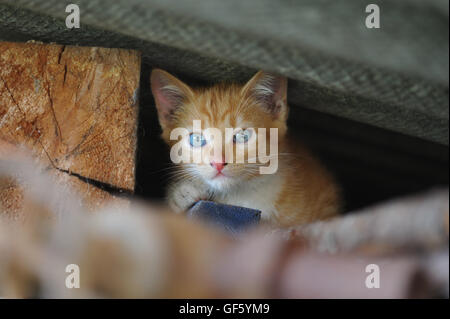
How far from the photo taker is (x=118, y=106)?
1.90 m

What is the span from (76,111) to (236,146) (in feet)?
2.68

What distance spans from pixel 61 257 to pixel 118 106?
44.7 inches

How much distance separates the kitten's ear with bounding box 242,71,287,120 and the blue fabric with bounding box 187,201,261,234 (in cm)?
70

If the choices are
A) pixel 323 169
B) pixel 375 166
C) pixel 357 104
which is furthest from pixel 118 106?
pixel 375 166

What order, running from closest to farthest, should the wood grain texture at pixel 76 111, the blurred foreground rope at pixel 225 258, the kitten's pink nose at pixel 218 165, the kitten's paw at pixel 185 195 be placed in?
the blurred foreground rope at pixel 225 258 → the wood grain texture at pixel 76 111 → the kitten's pink nose at pixel 218 165 → the kitten's paw at pixel 185 195

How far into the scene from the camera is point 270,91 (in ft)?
8.14

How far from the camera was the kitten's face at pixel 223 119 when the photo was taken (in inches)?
93.4

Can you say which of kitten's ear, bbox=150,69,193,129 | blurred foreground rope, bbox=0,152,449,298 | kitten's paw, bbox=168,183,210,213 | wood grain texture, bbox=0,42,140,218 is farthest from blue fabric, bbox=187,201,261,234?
blurred foreground rope, bbox=0,152,449,298

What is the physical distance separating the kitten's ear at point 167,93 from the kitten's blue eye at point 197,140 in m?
0.19

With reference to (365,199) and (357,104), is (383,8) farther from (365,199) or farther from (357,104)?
(365,199)

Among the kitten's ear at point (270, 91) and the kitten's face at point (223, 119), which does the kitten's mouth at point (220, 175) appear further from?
the kitten's ear at point (270, 91)

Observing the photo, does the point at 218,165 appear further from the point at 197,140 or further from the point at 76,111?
the point at 76,111

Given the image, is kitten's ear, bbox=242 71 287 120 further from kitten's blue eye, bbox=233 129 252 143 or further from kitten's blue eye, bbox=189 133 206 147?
kitten's blue eye, bbox=189 133 206 147

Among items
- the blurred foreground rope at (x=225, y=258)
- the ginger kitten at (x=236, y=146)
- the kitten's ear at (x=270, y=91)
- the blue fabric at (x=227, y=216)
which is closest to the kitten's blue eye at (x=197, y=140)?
the ginger kitten at (x=236, y=146)
